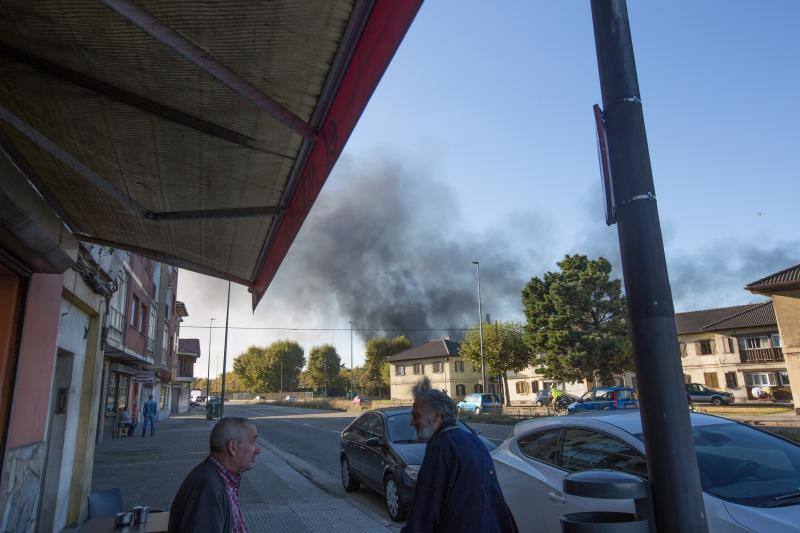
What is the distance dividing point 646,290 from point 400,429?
6915mm

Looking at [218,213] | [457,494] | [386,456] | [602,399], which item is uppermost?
[218,213]

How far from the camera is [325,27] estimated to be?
215cm

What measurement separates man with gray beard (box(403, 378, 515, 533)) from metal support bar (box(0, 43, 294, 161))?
1.97 meters

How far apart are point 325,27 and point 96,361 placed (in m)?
6.93

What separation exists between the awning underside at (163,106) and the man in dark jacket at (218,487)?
1.61m

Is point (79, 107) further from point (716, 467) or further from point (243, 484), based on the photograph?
point (243, 484)

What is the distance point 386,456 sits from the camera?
25.8ft

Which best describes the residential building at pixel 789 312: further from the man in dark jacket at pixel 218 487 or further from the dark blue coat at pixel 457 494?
the man in dark jacket at pixel 218 487

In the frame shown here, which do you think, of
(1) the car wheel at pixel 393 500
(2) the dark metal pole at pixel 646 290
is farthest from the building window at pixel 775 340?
(2) the dark metal pole at pixel 646 290

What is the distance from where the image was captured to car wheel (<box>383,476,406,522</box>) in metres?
7.16

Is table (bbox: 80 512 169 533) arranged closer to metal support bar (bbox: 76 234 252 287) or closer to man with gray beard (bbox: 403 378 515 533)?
man with gray beard (bbox: 403 378 515 533)

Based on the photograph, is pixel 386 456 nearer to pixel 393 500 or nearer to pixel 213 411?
pixel 393 500

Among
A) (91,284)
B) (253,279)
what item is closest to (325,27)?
(253,279)

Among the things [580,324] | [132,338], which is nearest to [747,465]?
[132,338]
